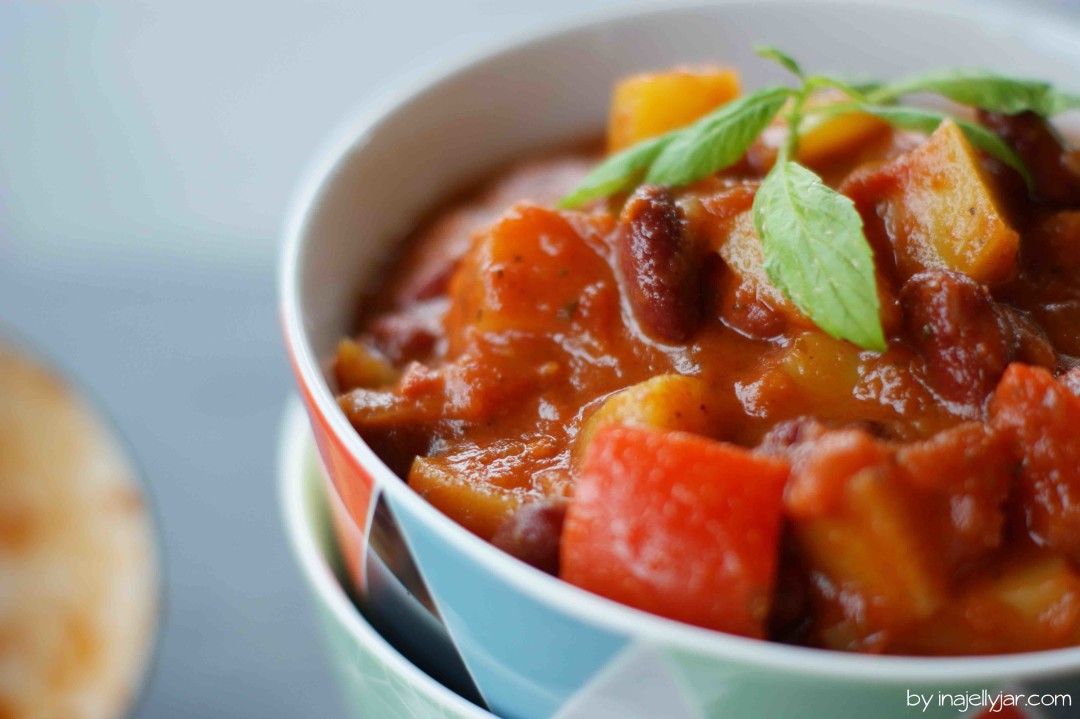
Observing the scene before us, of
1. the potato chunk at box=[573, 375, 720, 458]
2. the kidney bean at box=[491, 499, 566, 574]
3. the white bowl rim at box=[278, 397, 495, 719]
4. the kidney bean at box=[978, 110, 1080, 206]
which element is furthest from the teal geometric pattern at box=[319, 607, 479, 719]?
the kidney bean at box=[978, 110, 1080, 206]

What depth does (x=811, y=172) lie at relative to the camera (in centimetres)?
157

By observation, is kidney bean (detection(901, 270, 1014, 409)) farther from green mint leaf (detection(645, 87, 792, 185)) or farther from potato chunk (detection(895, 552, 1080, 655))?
green mint leaf (detection(645, 87, 792, 185))

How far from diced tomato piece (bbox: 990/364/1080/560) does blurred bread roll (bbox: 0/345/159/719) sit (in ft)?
5.15

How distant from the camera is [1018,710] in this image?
115 centimetres

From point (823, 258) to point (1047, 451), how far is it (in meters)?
0.36

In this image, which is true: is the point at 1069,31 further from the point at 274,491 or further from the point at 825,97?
the point at 274,491

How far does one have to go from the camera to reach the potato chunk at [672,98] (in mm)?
2027

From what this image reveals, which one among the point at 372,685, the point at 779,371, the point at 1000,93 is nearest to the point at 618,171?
the point at 779,371

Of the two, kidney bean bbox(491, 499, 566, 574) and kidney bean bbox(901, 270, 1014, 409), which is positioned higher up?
kidney bean bbox(901, 270, 1014, 409)

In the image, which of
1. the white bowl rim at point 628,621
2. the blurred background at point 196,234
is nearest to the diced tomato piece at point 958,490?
the white bowl rim at point 628,621

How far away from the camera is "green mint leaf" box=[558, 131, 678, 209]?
72.2 inches

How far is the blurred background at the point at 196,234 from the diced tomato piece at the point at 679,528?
49.3 inches

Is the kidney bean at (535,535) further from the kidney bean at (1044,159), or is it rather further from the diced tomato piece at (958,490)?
the kidney bean at (1044,159)

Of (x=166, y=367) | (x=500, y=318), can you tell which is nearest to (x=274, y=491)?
(x=166, y=367)
